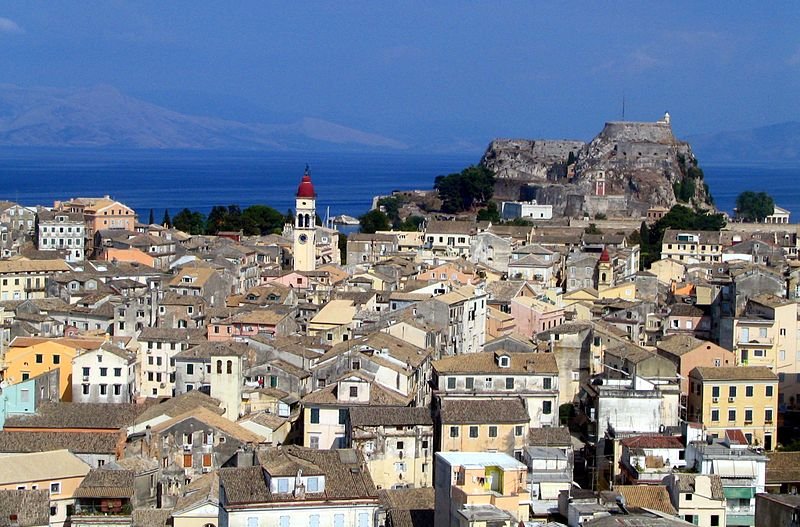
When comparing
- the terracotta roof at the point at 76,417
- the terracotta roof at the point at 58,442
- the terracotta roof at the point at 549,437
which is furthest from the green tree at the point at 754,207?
the terracotta roof at the point at 58,442

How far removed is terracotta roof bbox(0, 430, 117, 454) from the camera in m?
31.0

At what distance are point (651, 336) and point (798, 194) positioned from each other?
136m

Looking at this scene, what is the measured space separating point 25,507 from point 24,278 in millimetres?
30539

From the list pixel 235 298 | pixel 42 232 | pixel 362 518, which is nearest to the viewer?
pixel 362 518

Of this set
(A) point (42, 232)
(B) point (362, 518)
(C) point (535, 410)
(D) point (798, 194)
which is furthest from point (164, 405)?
(D) point (798, 194)

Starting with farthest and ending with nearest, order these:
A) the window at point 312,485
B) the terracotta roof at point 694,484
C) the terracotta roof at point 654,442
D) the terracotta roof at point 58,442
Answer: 1. the terracotta roof at point 58,442
2. the terracotta roof at point 654,442
3. the terracotta roof at point 694,484
4. the window at point 312,485

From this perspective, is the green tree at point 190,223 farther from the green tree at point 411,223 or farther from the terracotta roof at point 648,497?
the terracotta roof at point 648,497

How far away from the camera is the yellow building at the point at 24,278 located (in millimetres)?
55406

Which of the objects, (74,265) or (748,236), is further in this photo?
(748,236)

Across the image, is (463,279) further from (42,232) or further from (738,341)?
(42,232)

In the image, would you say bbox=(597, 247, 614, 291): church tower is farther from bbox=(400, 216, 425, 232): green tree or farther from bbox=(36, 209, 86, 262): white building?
bbox=(400, 216, 425, 232): green tree

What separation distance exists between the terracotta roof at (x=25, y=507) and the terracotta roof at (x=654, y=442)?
41.0ft

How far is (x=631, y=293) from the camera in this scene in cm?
5353

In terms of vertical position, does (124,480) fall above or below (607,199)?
below
